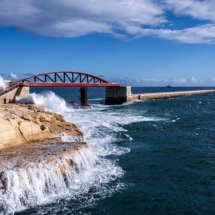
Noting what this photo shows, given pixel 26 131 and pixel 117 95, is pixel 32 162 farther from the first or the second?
pixel 117 95

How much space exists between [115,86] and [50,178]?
61439 mm

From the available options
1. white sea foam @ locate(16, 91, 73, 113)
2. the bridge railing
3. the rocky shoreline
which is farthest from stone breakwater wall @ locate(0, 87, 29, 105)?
the rocky shoreline

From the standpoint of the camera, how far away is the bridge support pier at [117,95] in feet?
245

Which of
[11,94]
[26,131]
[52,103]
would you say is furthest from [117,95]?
[26,131]

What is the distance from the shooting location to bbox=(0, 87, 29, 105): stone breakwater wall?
149ft

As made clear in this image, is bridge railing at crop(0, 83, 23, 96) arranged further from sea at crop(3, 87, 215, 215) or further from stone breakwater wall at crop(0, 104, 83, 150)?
stone breakwater wall at crop(0, 104, 83, 150)

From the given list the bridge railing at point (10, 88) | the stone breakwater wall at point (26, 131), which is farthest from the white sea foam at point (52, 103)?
the stone breakwater wall at point (26, 131)

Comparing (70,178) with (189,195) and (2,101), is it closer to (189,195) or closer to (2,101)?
(189,195)

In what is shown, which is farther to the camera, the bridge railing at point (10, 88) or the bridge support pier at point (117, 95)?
the bridge support pier at point (117, 95)

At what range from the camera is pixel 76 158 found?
1834 centimetres

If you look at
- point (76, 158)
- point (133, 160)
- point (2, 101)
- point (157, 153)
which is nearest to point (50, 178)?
point (76, 158)

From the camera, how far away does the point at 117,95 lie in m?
75.9

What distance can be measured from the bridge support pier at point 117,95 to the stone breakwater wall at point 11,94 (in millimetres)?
29497

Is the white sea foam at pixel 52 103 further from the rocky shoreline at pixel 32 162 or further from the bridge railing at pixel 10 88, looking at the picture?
the rocky shoreline at pixel 32 162
